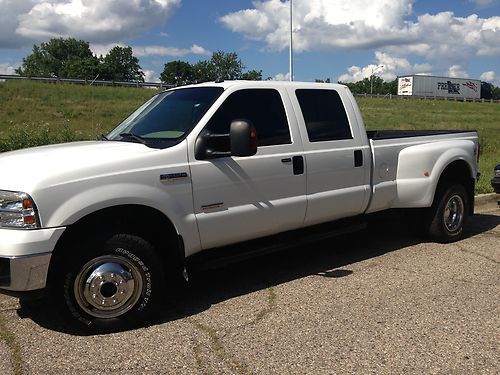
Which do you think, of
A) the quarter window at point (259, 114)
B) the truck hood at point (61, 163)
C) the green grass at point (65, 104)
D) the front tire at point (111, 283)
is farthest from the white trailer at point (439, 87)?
the front tire at point (111, 283)

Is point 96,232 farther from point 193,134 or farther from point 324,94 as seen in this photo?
point 324,94

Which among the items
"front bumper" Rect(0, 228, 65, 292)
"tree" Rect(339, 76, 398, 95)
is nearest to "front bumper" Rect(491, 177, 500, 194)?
"front bumper" Rect(0, 228, 65, 292)

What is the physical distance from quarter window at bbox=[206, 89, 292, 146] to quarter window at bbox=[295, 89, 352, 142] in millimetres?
290

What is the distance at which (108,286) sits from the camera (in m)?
3.63

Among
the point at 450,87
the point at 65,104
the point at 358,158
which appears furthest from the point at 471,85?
the point at 358,158

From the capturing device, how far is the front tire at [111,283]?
3.55 metres

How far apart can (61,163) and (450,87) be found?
89.6 meters

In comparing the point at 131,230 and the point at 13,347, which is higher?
the point at 131,230

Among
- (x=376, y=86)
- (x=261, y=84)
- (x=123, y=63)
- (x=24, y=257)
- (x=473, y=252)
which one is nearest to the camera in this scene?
(x=24, y=257)

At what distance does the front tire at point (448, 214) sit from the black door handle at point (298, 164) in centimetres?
221

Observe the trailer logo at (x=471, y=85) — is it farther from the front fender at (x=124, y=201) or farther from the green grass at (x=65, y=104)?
the front fender at (x=124, y=201)

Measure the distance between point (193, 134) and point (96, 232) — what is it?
41.4 inches

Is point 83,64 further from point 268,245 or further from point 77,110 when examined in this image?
point 268,245

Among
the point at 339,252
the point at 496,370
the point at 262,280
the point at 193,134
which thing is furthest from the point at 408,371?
the point at 339,252
